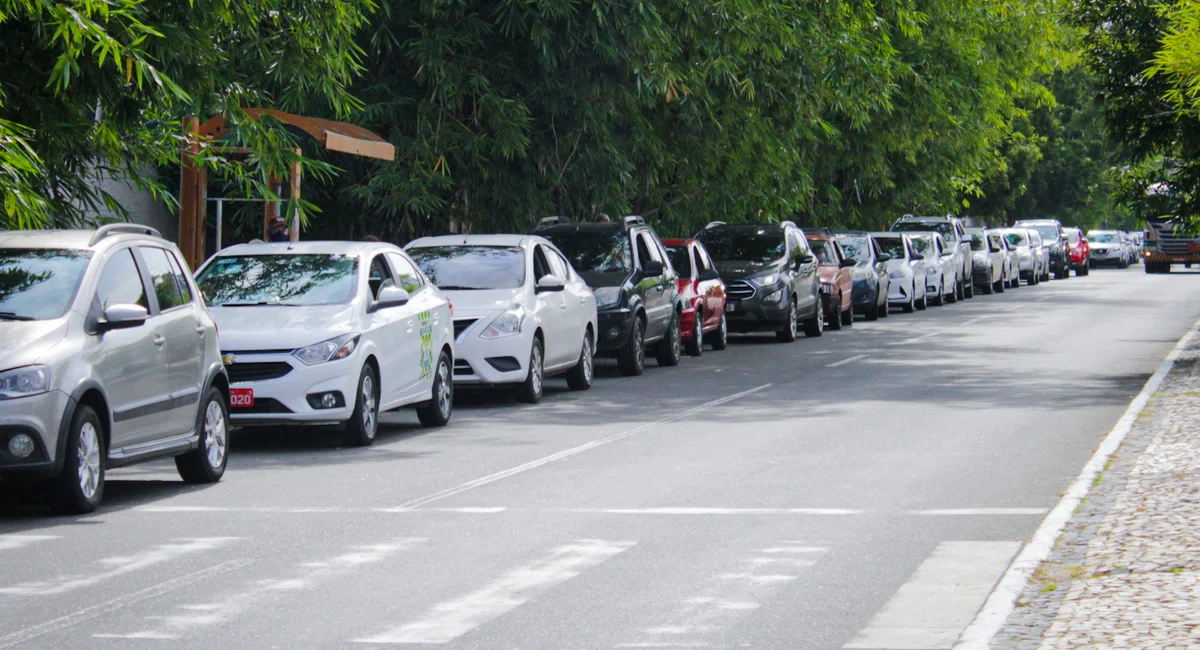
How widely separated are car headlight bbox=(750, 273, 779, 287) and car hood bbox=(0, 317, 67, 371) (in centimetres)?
1851

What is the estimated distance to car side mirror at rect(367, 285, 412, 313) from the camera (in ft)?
47.8

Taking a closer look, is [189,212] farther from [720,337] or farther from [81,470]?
[81,470]

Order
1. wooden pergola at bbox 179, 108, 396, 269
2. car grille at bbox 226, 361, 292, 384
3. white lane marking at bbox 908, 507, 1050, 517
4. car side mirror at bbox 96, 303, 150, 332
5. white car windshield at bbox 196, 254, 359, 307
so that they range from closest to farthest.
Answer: white lane marking at bbox 908, 507, 1050, 517, car side mirror at bbox 96, 303, 150, 332, car grille at bbox 226, 361, 292, 384, white car windshield at bbox 196, 254, 359, 307, wooden pergola at bbox 179, 108, 396, 269

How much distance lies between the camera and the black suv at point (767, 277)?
2811cm

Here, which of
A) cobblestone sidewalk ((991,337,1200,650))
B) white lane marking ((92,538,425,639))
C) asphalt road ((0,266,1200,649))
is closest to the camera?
cobblestone sidewalk ((991,337,1200,650))

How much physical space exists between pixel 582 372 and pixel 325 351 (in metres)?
6.12

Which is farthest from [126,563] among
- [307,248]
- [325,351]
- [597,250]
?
[597,250]

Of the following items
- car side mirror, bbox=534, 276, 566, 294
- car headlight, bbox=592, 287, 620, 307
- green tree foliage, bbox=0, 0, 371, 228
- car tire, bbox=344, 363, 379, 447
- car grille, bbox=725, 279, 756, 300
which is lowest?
car tire, bbox=344, 363, 379, 447

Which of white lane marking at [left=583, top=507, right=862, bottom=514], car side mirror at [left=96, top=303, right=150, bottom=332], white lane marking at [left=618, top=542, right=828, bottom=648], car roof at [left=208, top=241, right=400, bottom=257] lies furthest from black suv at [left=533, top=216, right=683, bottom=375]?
white lane marking at [left=618, top=542, right=828, bottom=648]

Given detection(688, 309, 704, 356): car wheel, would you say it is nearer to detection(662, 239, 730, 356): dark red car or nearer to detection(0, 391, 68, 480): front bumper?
detection(662, 239, 730, 356): dark red car

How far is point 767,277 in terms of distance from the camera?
28.3 meters

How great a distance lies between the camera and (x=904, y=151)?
44.3 meters

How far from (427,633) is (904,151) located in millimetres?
38360

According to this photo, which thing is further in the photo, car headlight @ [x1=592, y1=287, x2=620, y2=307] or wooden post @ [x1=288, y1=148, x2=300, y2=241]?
car headlight @ [x1=592, y1=287, x2=620, y2=307]
